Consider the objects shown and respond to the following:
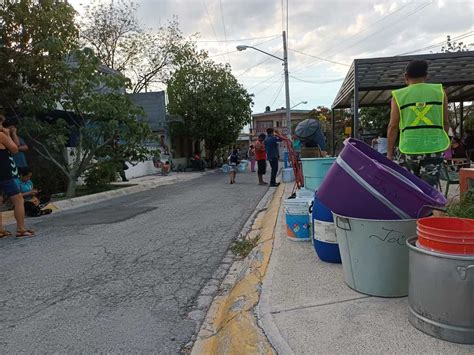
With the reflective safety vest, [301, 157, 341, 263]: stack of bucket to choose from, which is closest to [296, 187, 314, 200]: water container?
[301, 157, 341, 263]: stack of bucket

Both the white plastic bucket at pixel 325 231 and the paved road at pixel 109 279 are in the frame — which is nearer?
the paved road at pixel 109 279

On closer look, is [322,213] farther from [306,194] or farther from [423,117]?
[306,194]

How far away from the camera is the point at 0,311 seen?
385 cm

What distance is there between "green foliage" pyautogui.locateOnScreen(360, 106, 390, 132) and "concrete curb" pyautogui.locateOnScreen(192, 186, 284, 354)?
27634 mm

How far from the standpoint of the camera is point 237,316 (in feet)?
10.8

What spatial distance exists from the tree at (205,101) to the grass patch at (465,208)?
73.1 ft

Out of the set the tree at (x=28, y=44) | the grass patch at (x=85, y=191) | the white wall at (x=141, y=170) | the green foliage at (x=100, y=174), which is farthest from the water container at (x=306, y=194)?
the white wall at (x=141, y=170)

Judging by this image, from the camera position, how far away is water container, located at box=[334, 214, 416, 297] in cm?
300

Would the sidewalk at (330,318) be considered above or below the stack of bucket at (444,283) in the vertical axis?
below

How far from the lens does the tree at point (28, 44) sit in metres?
10.5

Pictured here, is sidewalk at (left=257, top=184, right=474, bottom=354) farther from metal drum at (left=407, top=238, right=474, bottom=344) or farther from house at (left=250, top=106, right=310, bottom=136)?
house at (left=250, top=106, right=310, bottom=136)

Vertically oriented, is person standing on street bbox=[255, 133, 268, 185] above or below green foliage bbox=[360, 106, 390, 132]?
below

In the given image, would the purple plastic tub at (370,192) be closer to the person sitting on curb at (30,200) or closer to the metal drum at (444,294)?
the metal drum at (444,294)

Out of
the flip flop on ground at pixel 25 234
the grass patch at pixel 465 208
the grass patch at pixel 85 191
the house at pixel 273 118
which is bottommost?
the grass patch at pixel 85 191
